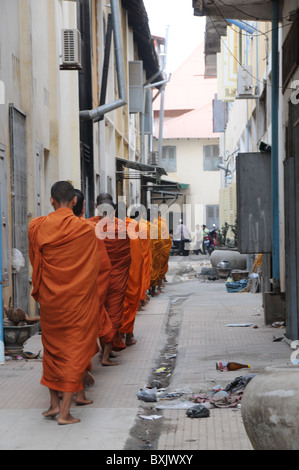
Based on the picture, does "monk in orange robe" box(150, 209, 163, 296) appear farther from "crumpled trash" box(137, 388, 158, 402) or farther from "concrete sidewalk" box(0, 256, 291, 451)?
"crumpled trash" box(137, 388, 158, 402)

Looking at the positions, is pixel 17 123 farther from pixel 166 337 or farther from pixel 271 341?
pixel 271 341

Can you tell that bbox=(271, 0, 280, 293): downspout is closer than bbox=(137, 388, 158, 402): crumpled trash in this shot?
No

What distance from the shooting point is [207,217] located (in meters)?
48.2

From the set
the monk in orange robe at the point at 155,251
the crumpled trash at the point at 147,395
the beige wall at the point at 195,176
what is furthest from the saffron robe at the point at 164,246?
the beige wall at the point at 195,176

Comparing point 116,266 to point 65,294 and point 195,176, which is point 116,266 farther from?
point 195,176

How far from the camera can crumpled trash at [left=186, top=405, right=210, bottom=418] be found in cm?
631

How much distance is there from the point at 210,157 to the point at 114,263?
40.4 metres

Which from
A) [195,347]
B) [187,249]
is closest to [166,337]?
[195,347]

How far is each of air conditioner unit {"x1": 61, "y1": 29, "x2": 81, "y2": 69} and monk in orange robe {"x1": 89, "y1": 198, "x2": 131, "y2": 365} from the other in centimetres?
528

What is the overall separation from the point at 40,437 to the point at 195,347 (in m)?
4.32

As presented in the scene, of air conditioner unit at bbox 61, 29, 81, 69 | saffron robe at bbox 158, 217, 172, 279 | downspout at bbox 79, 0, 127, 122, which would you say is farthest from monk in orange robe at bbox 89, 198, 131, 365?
saffron robe at bbox 158, 217, 172, 279

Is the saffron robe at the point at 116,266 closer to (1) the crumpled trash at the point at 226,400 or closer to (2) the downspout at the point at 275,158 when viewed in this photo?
(1) the crumpled trash at the point at 226,400

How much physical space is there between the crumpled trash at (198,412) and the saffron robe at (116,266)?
248 centimetres

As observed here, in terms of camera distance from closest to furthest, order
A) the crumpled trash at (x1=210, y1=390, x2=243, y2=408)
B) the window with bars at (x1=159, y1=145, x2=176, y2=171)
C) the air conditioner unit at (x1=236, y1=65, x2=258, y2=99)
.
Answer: the crumpled trash at (x1=210, y1=390, x2=243, y2=408), the air conditioner unit at (x1=236, y1=65, x2=258, y2=99), the window with bars at (x1=159, y1=145, x2=176, y2=171)
